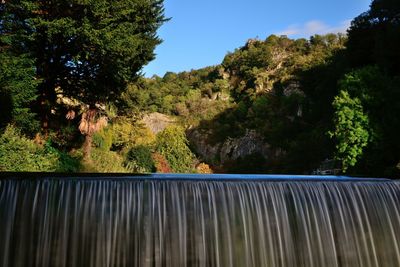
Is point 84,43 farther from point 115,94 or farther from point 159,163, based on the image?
point 159,163

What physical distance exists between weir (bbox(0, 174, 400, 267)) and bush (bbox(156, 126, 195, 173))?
45.3m

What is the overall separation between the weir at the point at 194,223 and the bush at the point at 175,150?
45343 millimetres

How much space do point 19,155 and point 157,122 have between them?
48.5 meters

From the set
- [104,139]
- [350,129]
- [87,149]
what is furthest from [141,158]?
[350,129]

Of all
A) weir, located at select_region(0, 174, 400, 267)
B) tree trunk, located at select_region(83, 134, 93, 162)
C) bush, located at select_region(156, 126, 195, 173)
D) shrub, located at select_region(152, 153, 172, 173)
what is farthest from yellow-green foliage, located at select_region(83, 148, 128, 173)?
bush, located at select_region(156, 126, 195, 173)

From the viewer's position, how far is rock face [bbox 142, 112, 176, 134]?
65500 millimetres

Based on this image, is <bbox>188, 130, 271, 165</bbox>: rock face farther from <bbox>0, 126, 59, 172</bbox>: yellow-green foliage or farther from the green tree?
<bbox>0, 126, 59, 172</bbox>: yellow-green foliage

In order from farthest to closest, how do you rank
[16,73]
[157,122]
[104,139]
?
[157,122]
[104,139]
[16,73]

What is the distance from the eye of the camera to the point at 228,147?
207ft

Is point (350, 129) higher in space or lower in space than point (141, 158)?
higher

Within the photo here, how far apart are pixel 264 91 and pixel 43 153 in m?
51.8

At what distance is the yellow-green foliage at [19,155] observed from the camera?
57.3ft

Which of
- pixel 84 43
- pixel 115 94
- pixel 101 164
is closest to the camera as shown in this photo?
pixel 84 43

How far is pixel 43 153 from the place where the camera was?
21672mm
